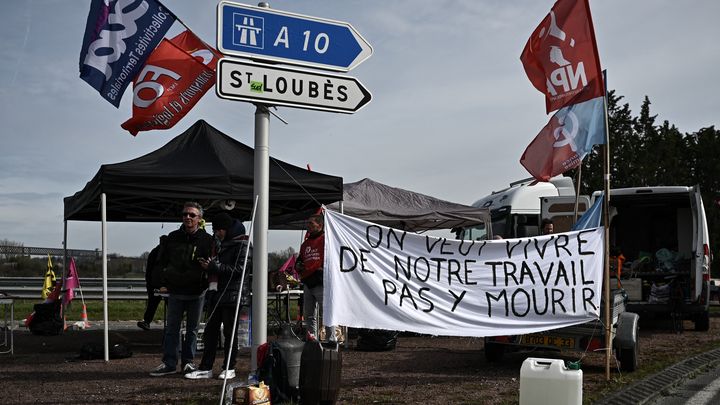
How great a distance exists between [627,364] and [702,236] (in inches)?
232

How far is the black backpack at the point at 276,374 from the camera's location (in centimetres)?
625

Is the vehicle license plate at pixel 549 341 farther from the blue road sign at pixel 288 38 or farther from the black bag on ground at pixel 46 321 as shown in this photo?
the black bag on ground at pixel 46 321

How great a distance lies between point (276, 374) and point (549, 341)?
148 inches

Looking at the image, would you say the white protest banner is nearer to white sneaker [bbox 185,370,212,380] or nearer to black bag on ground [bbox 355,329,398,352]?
white sneaker [bbox 185,370,212,380]

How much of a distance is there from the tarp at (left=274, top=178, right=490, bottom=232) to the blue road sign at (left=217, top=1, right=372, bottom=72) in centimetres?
803

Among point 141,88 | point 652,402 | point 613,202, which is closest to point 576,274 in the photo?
point 652,402

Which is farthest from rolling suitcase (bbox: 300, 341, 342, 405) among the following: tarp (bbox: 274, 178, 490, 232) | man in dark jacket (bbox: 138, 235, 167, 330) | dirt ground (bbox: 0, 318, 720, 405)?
tarp (bbox: 274, 178, 490, 232)

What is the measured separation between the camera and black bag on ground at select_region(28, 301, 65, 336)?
12844mm

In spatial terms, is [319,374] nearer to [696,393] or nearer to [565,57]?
[696,393]

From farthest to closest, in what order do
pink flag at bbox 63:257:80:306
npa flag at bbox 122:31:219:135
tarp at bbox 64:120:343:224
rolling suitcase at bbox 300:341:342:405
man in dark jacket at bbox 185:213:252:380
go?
pink flag at bbox 63:257:80:306, npa flag at bbox 122:31:219:135, tarp at bbox 64:120:343:224, man in dark jacket at bbox 185:213:252:380, rolling suitcase at bbox 300:341:342:405

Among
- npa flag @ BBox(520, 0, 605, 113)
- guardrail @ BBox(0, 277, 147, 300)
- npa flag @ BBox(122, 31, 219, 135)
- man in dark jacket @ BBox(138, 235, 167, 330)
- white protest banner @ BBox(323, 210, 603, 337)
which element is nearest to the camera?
white protest banner @ BBox(323, 210, 603, 337)

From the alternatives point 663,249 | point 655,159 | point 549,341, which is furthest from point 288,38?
point 655,159

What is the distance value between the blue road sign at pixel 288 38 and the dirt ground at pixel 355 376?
124 inches

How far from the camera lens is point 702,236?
43.2ft
